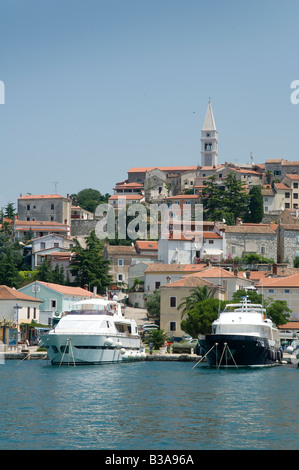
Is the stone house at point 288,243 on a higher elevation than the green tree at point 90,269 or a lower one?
higher

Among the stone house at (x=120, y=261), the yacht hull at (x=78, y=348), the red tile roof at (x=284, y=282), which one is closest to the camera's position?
the yacht hull at (x=78, y=348)

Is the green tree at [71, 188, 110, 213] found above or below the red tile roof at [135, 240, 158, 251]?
above

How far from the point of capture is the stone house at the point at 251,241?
344 ft

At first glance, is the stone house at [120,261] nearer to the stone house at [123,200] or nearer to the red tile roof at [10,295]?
the red tile roof at [10,295]

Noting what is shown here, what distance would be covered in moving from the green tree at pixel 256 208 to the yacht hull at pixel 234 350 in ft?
225

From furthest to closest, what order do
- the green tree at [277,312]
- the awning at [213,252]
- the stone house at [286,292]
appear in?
the awning at [213,252], the stone house at [286,292], the green tree at [277,312]

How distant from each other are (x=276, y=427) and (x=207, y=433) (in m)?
2.97

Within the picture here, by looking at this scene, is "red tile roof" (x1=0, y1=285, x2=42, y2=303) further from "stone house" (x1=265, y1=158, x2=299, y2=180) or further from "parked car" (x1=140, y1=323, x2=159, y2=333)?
"stone house" (x1=265, y1=158, x2=299, y2=180)

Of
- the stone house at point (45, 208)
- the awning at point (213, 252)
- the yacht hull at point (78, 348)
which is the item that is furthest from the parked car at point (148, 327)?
the stone house at point (45, 208)

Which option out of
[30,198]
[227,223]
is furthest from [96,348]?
[30,198]

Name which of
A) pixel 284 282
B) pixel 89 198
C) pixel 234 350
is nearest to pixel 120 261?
pixel 284 282

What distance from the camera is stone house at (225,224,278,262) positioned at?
105 metres

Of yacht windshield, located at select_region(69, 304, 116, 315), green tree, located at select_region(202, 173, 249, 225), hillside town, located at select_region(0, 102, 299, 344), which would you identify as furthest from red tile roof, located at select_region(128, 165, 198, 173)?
yacht windshield, located at select_region(69, 304, 116, 315)

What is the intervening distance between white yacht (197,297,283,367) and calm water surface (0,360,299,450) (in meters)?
1.96
